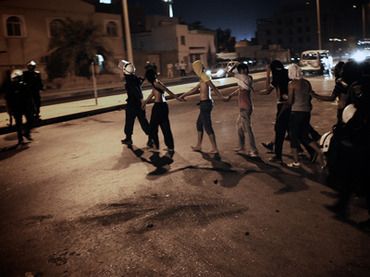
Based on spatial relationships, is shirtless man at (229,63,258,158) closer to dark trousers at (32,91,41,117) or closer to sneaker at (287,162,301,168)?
sneaker at (287,162,301,168)

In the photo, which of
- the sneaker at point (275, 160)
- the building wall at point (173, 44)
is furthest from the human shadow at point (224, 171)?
the building wall at point (173, 44)

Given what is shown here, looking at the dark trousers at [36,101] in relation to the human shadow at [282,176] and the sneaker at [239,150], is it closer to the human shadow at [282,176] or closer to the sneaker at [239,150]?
the sneaker at [239,150]

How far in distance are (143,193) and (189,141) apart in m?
3.69

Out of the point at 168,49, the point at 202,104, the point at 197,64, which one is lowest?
the point at 202,104

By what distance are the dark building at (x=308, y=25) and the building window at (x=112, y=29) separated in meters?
60.2

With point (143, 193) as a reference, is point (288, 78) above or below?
above

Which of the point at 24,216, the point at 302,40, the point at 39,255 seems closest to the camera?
the point at 39,255

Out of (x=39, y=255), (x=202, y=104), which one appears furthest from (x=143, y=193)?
(x=202, y=104)

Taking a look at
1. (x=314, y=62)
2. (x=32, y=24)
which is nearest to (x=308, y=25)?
(x=314, y=62)

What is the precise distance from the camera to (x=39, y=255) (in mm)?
4391

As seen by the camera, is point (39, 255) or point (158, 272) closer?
point (158, 272)

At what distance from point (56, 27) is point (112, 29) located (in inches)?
283

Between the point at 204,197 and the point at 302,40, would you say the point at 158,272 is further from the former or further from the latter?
the point at 302,40

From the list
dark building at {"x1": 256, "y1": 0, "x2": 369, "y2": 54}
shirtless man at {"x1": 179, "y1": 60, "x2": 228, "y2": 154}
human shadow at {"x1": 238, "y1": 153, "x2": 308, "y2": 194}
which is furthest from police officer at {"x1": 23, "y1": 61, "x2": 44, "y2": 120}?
dark building at {"x1": 256, "y1": 0, "x2": 369, "y2": 54}
